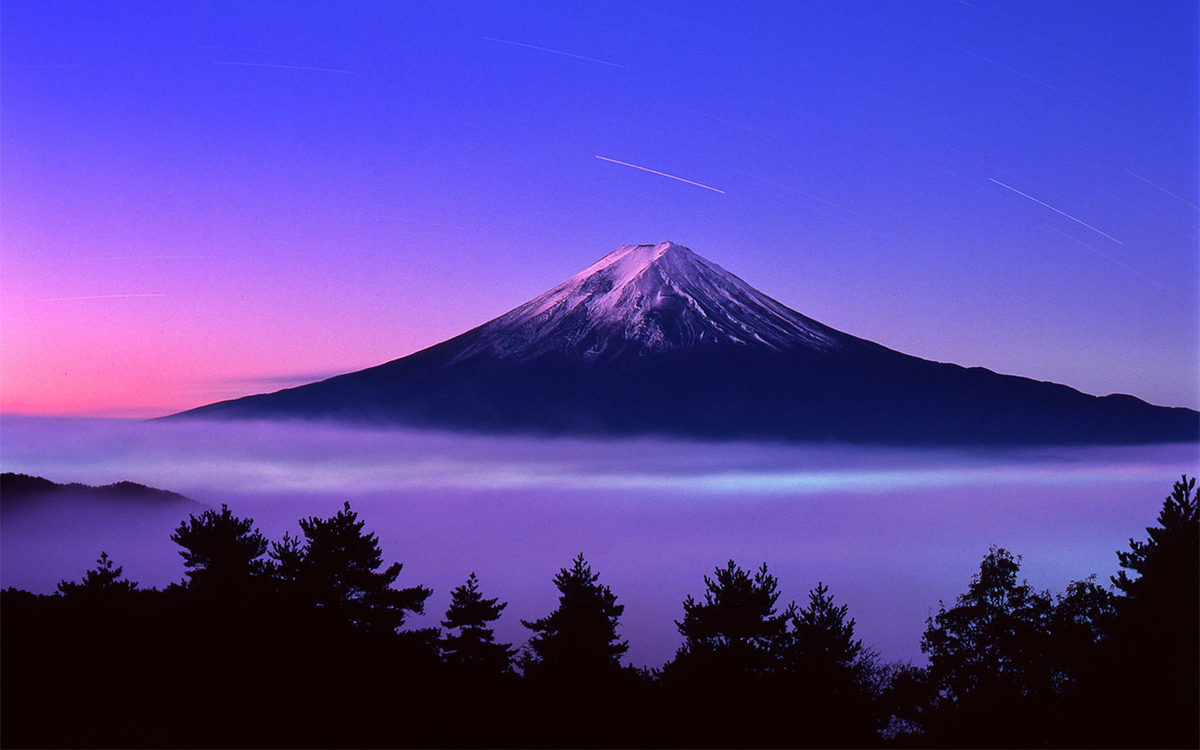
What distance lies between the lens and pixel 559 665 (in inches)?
1581

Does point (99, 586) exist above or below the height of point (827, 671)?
above

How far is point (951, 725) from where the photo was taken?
1208 inches

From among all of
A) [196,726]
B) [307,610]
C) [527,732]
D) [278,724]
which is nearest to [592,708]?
[527,732]

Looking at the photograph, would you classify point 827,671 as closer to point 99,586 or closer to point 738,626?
point 738,626

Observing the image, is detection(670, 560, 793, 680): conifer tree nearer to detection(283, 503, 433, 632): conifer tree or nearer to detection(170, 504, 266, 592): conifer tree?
detection(283, 503, 433, 632): conifer tree

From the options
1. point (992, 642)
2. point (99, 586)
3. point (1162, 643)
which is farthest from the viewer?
point (99, 586)

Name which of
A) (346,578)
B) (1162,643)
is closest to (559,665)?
(346,578)

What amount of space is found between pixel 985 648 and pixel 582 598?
1822 centimetres

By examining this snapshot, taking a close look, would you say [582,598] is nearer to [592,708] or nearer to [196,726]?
[592,708]

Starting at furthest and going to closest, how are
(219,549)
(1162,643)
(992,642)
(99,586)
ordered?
1. (219,549)
2. (99,586)
3. (992,642)
4. (1162,643)

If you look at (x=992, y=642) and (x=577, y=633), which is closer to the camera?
(x=992, y=642)

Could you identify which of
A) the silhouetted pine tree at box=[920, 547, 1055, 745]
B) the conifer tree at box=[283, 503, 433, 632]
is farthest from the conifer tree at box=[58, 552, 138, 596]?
the silhouetted pine tree at box=[920, 547, 1055, 745]

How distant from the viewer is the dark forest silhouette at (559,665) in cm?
2556

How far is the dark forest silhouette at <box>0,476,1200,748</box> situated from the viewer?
25.6 m
